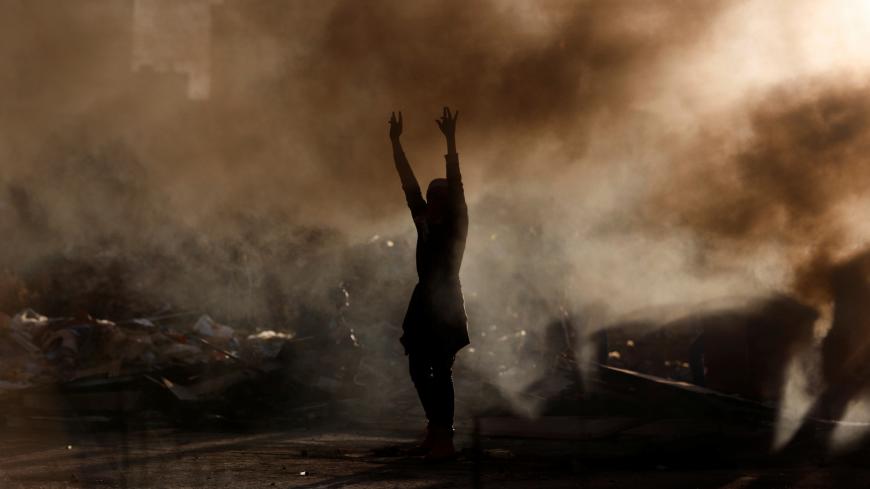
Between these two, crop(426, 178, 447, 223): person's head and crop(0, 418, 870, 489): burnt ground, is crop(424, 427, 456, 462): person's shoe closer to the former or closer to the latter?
crop(0, 418, 870, 489): burnt ground

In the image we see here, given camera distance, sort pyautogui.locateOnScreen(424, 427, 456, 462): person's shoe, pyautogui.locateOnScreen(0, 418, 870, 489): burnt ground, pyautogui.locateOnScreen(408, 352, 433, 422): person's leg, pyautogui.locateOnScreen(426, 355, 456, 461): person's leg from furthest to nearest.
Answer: pyautogui.locateOnScreen(408, 352, 433, 422): person's leg → pyautogui.locateOnScreen(426, 355, 456, 461): person's leg → pyautogui.locateOnScreen(424, 427, 456, 462): person's shoe → pyautogui.locateOnScreen(0, 418, 870, 489): burnt ground

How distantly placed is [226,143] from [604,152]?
450 centimetres

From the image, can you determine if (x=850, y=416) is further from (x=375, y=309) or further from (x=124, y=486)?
(x=375, y=309)

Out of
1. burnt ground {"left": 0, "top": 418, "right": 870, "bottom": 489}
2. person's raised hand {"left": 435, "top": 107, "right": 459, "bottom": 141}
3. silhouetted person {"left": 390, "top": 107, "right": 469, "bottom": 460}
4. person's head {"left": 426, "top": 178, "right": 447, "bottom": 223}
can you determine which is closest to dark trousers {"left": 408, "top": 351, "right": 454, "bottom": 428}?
silhouetted person {"left": 390, "top": 107, "right": 469, "bottom": 460}

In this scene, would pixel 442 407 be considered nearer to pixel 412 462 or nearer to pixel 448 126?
pixel 412 462

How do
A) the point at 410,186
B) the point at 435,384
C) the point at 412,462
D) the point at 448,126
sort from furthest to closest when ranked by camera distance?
the point at 410,186 < the point at 435,384 < the point at 448,126 < the point at 412,462

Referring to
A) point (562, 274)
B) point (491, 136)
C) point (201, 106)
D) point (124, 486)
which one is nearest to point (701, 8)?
point (491, 136)

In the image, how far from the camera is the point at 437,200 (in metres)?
5.04

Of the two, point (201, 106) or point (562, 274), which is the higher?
point (201, 106)

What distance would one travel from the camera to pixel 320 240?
17.0 metres

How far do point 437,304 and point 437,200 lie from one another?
21.4 inches

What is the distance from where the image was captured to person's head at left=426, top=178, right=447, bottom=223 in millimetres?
5035

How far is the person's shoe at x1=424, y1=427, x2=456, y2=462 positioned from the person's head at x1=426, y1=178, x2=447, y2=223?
3.57ft

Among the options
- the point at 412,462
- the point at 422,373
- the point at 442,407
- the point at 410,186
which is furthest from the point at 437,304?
the point at 412,462
